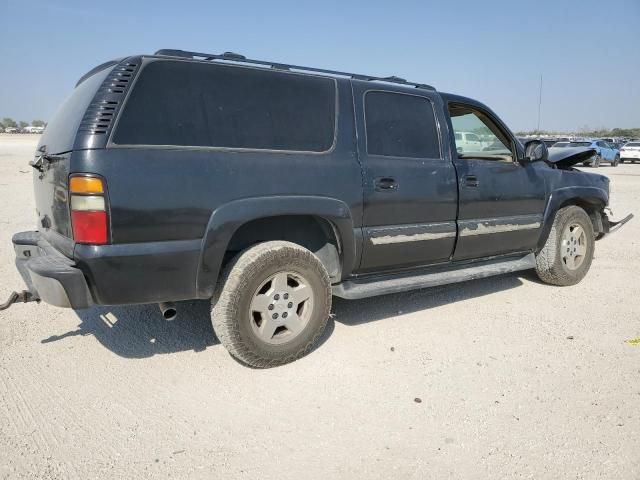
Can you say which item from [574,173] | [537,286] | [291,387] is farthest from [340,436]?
[574,173]

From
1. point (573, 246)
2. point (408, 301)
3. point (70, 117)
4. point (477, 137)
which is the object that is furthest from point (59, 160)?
point (573, 246)

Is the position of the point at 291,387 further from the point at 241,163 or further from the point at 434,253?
the point at 434,253

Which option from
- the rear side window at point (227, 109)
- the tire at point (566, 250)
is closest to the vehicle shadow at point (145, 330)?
the rear side window at point (227, 109)

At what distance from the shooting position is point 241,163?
2.97 meters

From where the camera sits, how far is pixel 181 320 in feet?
13.1

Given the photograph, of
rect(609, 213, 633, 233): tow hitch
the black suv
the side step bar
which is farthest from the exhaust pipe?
rect(609, 213, 633, 233): tow hitch

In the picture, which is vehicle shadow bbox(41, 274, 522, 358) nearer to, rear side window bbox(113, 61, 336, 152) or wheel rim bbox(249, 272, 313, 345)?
wheel rim bbox(249, 272, 313, 345)

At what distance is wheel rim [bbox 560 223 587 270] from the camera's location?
16.9ft

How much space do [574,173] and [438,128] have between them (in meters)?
1.99

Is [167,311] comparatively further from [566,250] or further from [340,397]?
[566,250]

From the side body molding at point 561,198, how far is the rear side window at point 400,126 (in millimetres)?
1606

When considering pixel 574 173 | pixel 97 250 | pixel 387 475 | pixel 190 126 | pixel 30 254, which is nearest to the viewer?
pixel 387 475

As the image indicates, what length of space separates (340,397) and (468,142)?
8.66 ft

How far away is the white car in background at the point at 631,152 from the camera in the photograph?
3009cm
